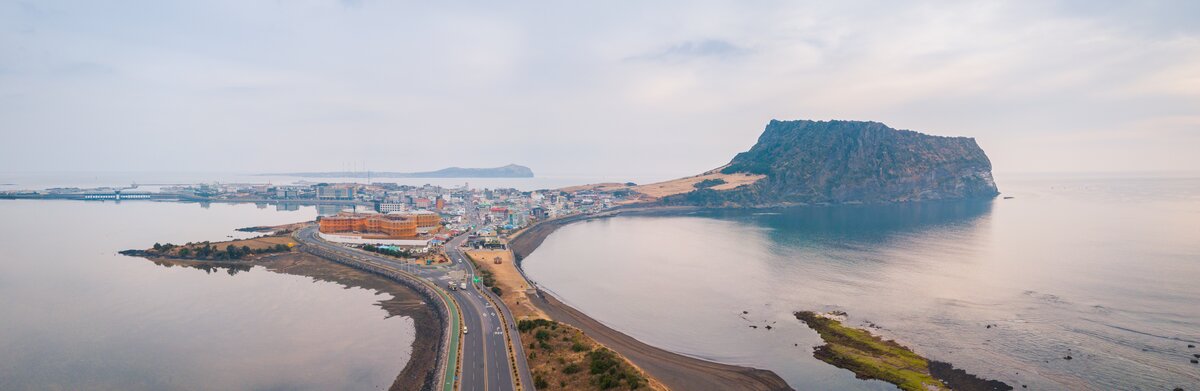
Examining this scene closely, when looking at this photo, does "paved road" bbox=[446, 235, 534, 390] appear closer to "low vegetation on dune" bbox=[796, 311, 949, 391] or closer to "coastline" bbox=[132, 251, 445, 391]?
"coastline" bbox=[132, 251, 445, 391]

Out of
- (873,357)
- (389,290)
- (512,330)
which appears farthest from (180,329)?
(873,357)

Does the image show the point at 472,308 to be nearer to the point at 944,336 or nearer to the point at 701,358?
the point at 701,358

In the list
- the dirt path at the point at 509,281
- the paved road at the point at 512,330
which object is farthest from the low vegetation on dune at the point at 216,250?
the paved road at the point at 512,330

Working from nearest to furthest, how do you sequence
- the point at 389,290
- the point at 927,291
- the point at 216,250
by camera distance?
1. the point at 389,290
2. the point at 927,291
3. the point at 216,250

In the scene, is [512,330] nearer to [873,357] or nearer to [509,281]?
[509,281]

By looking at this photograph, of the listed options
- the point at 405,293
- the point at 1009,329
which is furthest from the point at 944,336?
the point at 405,293

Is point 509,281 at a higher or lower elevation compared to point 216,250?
lower

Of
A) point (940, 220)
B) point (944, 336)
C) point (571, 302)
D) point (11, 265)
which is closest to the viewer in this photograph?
point (944, 336)

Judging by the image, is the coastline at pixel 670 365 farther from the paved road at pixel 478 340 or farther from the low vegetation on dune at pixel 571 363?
the paved road at pixel 478 340
